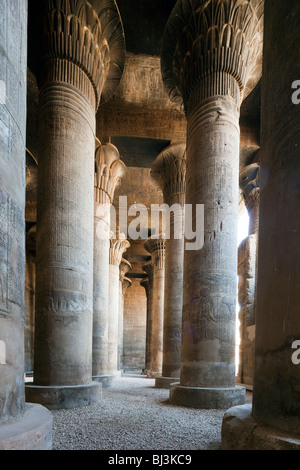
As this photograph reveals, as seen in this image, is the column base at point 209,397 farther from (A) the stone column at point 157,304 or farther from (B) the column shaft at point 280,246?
(A) the stone column at point 157,304

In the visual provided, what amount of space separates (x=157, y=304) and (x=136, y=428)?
43.7 feet

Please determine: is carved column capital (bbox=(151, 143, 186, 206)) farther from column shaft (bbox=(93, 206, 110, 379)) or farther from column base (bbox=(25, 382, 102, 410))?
column base (bbox=(25, 382, 102, 410))

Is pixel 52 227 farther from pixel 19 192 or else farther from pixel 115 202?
pixel 115 202

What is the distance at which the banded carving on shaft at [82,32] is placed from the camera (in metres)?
6.48

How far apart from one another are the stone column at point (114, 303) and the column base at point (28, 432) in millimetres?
12236

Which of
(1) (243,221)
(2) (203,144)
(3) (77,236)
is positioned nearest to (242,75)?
(2) (203,144)

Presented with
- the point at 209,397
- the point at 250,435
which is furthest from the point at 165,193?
the point at 250,435

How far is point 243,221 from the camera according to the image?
1822 centimetres

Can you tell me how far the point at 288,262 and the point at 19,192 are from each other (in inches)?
69.0

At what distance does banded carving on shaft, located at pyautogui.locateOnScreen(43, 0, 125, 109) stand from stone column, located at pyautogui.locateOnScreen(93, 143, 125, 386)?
309 cm

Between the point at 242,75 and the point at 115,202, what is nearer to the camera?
the point at 242,75

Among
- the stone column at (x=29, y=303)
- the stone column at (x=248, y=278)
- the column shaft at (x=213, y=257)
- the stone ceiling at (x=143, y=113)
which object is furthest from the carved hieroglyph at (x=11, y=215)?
the stone column at (x=29, y=303)

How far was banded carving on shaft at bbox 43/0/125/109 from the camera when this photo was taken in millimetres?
6484
